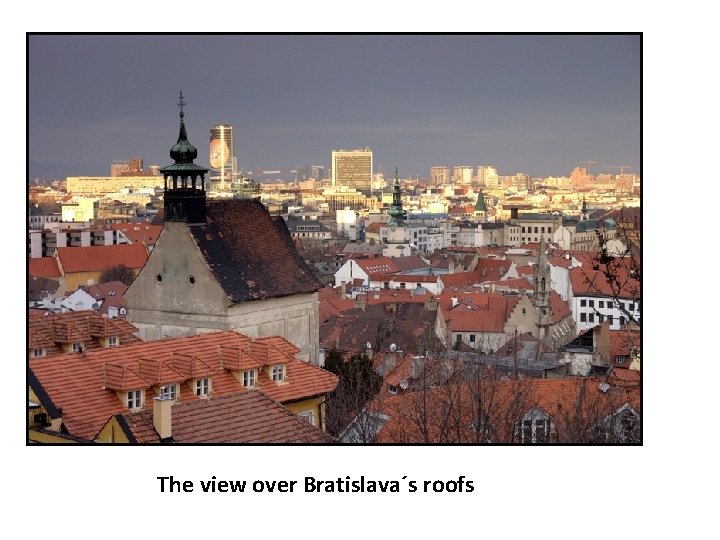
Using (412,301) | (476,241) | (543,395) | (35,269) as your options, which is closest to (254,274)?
(543,395)

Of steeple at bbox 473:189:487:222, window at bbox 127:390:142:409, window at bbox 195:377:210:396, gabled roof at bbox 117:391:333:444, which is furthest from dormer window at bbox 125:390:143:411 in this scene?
steeple at bbox 473:189:487:222

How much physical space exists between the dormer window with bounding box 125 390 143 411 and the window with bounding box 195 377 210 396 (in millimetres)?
826

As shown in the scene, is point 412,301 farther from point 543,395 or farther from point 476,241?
point 476,241

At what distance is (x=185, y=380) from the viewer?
16.6 meters

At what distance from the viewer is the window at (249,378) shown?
17.4 m

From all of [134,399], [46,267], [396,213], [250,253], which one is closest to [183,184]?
[250,253]

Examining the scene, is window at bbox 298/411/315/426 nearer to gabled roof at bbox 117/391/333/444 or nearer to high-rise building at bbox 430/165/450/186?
gabled roof at bbox 117/391/333/444

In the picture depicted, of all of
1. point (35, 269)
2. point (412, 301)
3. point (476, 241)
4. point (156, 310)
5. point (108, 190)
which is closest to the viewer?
point (156, 310)

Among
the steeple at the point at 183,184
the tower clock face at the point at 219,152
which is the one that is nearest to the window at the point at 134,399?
the steeple at the point at 183,184

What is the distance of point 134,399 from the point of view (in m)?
16.0

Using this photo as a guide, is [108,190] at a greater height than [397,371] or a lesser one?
greater

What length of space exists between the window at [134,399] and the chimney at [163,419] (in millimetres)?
1111

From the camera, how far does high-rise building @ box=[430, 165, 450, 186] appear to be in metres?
91.2

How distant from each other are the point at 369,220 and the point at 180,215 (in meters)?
108
